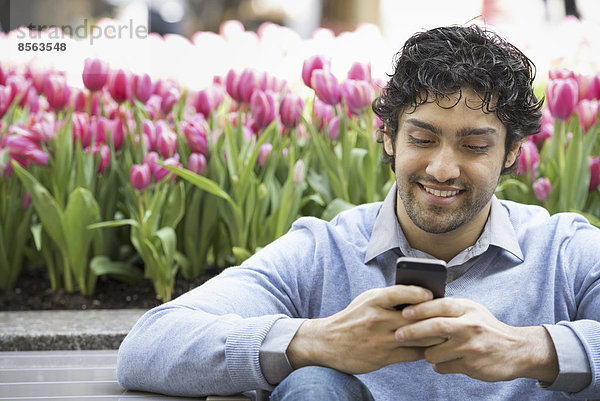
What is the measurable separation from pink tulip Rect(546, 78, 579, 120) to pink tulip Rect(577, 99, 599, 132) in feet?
0.25

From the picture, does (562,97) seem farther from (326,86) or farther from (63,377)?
(63,377)

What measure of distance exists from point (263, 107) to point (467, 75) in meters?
1.11

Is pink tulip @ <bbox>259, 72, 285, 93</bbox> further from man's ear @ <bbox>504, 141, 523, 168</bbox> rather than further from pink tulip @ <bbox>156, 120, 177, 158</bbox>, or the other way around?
man's ear @ <bbox>504, 141, 523, 168</bbox>

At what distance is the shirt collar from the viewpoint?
70.9 inches

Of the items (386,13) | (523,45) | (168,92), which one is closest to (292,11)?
(386,13)

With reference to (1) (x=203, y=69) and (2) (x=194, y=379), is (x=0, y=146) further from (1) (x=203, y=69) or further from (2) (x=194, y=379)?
(2) (x=194, y=379)

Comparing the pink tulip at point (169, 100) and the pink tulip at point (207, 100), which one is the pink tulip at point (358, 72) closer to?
the pink tulip at point (207, 100)

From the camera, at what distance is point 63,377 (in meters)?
1.97

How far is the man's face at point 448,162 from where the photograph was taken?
1715 mm

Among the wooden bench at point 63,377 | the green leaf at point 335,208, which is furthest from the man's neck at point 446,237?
the green leaf at point 335,208

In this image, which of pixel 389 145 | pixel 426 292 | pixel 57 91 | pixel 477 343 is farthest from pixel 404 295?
pixel 57 91

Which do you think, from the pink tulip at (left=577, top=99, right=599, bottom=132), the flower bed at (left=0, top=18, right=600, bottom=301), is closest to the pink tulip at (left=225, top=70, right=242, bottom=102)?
the flower bed at (left=0, top=18, right=600, bottom=301)

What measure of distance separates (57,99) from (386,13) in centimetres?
381

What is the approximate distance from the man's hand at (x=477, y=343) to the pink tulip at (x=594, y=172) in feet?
3.85
